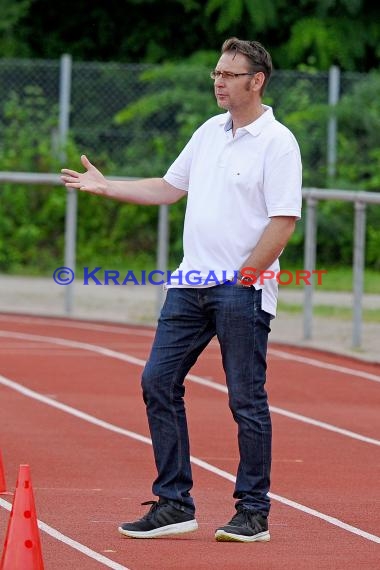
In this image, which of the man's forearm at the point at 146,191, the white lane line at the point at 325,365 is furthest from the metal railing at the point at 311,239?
the man's forearm at the point at 146,191

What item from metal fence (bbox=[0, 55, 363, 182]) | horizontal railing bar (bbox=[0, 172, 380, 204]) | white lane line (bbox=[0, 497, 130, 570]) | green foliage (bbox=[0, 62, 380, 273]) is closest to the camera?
white lane line (bbox=[0, 497, 130, 570])

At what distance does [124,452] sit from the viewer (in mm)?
8922

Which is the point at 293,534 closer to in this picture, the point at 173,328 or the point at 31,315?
the point at 173,328

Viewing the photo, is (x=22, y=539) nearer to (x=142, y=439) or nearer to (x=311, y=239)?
(x=142, y=439)

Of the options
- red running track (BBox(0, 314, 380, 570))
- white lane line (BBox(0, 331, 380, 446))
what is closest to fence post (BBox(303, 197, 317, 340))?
red running track (BBox(0, 314, 380, 570))

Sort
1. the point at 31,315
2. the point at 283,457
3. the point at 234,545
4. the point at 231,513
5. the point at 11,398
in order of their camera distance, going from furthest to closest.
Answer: the point at 31,315, the point at 11,398, the point at 283,457, the point at 231,513, the point at 234,545

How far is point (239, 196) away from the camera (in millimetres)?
6562

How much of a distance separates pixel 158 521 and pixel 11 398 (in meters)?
4.30

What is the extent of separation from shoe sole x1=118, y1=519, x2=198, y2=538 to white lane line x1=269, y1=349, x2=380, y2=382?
19.1 feet

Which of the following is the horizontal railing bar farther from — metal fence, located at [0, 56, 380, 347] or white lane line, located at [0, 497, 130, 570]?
white lane line, located at [0, 497, 130, 570]

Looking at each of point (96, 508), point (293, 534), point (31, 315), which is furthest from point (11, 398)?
point (31, 315)

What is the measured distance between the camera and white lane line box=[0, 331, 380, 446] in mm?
9805

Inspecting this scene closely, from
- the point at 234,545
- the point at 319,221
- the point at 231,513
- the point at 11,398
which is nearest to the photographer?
the point at 234,545

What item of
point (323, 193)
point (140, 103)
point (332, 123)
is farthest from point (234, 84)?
point (140, 103)
